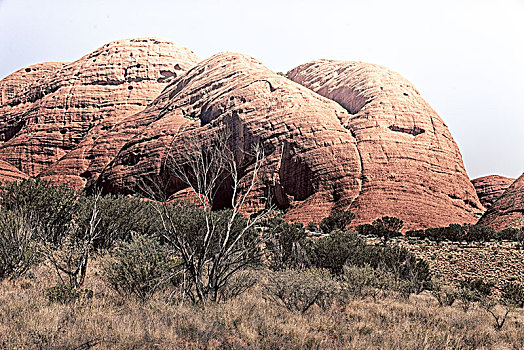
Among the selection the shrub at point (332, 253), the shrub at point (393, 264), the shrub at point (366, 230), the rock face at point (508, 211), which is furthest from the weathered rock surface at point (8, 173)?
the rock face at point (508, 211)

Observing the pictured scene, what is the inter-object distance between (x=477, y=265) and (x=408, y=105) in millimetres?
28747

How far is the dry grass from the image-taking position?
5.28 meters

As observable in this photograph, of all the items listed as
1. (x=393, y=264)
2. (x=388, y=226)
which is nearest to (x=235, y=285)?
(x=393, y=264)

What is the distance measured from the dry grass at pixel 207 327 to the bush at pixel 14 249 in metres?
0.71

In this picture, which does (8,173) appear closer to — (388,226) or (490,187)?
(388,226)

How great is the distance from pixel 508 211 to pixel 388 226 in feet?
46.0

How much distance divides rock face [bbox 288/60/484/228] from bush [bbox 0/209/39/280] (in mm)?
28915

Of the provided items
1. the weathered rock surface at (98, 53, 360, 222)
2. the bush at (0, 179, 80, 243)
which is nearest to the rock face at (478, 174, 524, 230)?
the weathered rock surface at (98, 53, 360, 222)

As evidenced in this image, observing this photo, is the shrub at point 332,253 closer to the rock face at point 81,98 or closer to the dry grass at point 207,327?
the dry grass at point 207,327

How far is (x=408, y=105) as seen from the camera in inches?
1839

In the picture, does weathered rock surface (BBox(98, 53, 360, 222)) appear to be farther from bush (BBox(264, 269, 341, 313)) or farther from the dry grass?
the dry grass

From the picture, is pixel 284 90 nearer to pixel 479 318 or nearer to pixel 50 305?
pixel 479 318

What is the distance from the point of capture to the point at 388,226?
32.2m

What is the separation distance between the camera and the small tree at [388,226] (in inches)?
1178
